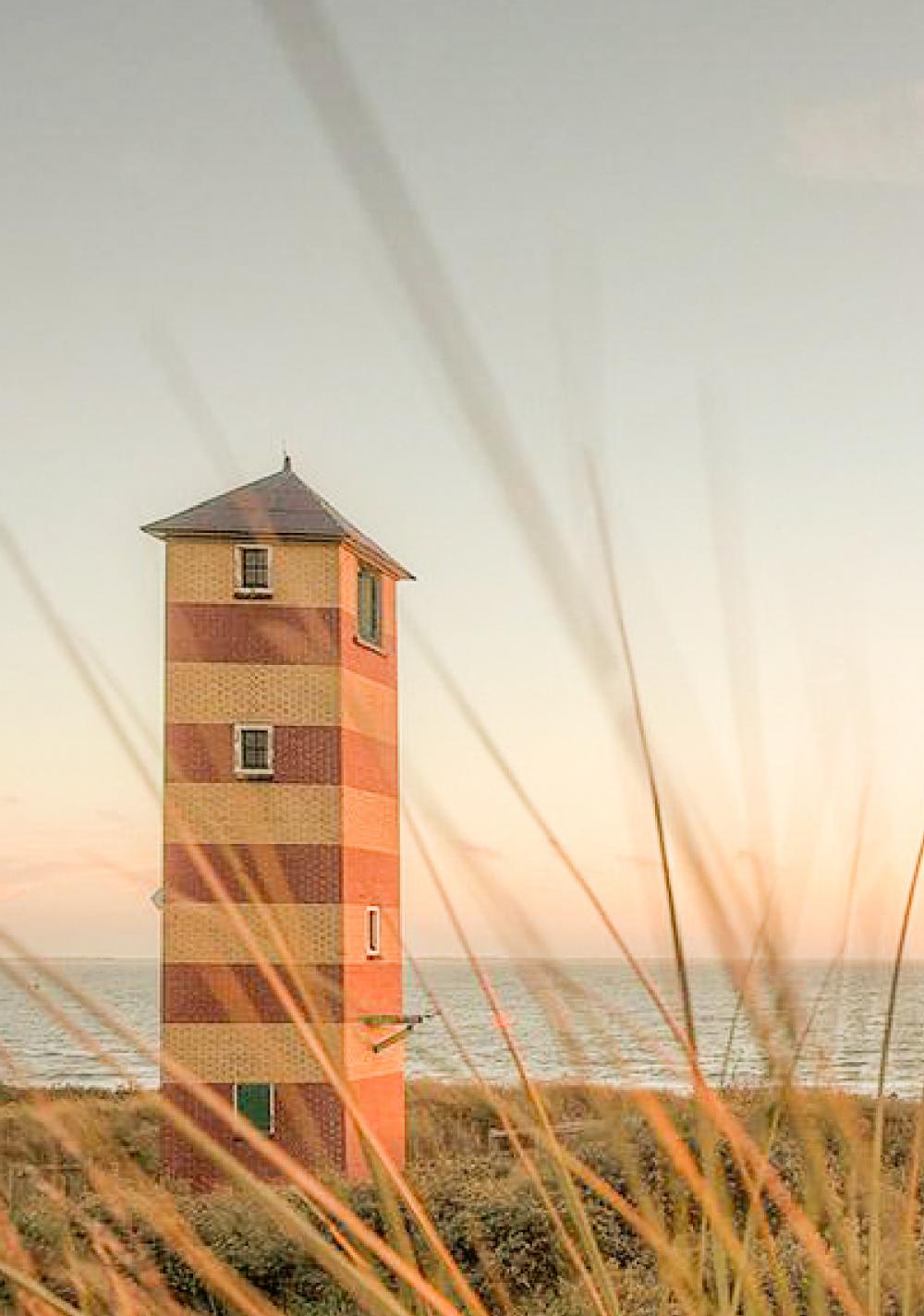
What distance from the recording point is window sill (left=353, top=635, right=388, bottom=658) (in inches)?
787

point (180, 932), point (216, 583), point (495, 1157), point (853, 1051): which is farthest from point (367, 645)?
point (853, 1051)

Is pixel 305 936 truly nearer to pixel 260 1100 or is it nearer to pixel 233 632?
pixel 260 1100

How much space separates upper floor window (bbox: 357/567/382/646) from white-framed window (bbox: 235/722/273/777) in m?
1.79

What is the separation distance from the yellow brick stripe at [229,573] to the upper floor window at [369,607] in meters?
0.71

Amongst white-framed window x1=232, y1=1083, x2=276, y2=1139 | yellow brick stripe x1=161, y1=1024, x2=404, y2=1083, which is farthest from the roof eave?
white-framed window x1=232, y1=1083, x2=276, y2=1139

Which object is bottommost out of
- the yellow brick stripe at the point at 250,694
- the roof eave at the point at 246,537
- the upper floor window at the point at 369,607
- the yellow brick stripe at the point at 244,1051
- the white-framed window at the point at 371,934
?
the yellow brick stripe at the point at 244,1051

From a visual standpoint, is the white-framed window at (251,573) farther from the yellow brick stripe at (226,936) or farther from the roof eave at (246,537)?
the yellow brick stripe at (226,936)

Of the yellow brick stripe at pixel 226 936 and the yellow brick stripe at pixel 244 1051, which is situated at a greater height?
the yellow brick stripe at pixel 226 936

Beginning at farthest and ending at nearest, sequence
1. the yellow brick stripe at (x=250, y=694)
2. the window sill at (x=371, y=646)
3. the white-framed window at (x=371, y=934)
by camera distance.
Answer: the window sill at (x=371, y=646) → the white-framed window at (x=371, y=934) → the yellow brick stripe at (x=250, y=694)

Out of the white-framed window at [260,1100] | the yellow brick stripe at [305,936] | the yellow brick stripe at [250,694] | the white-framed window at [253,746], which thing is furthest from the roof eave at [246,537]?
the white-framed window at [260,1100]

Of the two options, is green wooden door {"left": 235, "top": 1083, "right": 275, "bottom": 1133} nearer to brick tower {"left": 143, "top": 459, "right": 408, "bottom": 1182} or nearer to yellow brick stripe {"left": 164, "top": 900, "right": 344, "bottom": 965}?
brick tower {"left": 143, "top": 459, "right": 408, "bottom": 1182}

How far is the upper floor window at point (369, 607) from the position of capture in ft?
68.1

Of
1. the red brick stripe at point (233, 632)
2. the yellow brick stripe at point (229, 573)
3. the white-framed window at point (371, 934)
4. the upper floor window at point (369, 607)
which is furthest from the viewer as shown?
the upper floor window at point (369, 607)

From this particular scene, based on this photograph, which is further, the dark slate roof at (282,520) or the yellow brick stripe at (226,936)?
the dark slate roof at (282,520)
